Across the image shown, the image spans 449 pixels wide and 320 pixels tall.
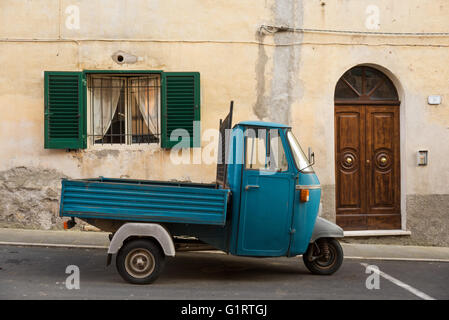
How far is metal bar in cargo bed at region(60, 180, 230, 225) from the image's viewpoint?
19.5 feet

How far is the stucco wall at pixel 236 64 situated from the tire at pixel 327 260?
10.5ft

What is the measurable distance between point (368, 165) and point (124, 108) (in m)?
5.11

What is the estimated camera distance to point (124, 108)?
10.1 metres

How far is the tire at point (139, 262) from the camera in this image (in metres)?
5.96

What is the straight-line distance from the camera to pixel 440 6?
10109 mm

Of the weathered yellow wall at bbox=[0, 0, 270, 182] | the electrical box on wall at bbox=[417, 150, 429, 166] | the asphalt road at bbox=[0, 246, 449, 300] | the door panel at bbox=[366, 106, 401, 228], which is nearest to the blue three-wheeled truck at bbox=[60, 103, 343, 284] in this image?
the asphalt road at bbox=[0, 246, 449, 300]

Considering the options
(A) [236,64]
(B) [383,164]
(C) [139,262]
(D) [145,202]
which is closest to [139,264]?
(C) [139,262]

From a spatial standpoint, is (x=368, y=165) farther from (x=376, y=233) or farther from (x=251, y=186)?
(x=251, y=186)

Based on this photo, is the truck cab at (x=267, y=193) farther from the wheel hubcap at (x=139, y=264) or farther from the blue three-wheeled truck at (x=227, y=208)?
the wheel hubcap at (x=139, y=264)

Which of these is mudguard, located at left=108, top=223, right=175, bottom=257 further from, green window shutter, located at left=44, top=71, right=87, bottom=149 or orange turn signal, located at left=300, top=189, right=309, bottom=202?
green window shutter, located at left=44, top=71, right=87, bottom=149

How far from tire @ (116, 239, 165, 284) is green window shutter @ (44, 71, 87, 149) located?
4.24 m

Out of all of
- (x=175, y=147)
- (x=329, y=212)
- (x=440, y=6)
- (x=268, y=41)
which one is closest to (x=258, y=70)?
(x=268, y=41)

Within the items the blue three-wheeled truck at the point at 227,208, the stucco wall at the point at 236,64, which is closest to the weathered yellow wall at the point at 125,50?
the stucco wall at the point at 236,64

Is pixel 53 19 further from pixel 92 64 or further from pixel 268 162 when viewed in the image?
pixel 268 162
